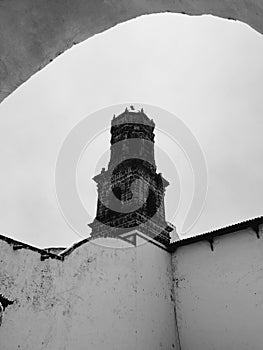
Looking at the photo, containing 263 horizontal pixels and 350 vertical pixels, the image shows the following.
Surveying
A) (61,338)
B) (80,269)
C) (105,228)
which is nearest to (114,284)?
(80,269)

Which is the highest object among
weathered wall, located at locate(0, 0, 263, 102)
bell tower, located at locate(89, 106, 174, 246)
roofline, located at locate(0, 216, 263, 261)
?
bell tower, located at locate(89, 106, 174, 246)

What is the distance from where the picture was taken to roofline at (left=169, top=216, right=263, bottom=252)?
8.98 metres

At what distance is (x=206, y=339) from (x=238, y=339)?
0.96 m

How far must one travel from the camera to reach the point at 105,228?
13.0 metres

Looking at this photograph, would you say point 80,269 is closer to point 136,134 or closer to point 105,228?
point 105,228

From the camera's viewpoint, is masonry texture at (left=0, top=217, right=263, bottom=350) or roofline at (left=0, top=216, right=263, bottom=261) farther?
roofline at (left=0, top=216, right=263, bottom=261)

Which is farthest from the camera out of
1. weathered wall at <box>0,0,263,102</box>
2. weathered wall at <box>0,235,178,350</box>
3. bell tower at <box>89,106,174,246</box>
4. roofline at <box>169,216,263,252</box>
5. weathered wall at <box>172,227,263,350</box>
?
bell tower at <box>89,106,174,246</box>

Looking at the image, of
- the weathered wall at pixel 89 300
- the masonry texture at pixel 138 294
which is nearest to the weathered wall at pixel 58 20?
the masonry texture at pixel 138 294

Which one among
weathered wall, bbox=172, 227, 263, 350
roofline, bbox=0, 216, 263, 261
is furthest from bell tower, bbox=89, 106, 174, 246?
weathered wall, bbox=172, 227, 263, 350

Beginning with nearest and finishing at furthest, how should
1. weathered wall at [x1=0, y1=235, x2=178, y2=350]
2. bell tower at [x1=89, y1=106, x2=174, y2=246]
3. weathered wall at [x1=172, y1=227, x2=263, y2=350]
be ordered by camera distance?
weathered wall at [x1=0, y1=235, x2=178, y2=350] < weathered wall at [x1=172, y1=227, x2=263, y2=350] < bell tower at [x1=89, y1=106, x2=174, y2=246]

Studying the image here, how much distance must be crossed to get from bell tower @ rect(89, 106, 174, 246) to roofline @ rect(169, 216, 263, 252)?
52cm

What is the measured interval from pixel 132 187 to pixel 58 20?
11607 mm

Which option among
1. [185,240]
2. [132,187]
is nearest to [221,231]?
[185,240]

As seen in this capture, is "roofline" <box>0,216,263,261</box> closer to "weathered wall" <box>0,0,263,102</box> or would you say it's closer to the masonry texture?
the masonry texture
